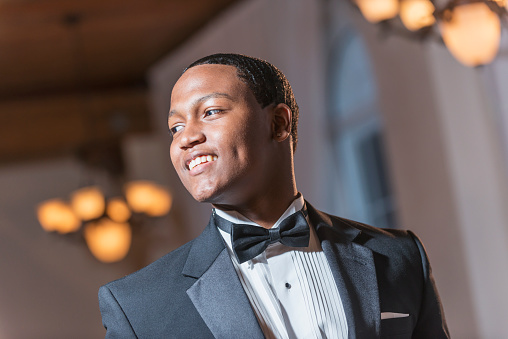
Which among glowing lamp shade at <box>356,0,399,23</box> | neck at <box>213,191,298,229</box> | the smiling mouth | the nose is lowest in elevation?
neck at <box>213,191,298,229</box>

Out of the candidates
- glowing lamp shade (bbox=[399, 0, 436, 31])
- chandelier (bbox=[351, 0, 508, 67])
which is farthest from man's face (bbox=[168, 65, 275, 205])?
glowing lamp shade (bbox=[399, 0, 436, 31])

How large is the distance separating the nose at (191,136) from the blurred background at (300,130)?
1.49 meters

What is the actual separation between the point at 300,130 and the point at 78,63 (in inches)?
132

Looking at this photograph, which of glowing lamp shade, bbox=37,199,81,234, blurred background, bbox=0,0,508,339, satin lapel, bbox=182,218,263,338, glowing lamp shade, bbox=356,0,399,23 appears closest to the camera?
satin lapel, bbox=182,218,263,338

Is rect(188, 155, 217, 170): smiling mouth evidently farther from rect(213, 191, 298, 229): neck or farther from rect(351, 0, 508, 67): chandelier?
rect(351, 0, 508, 67): chandelier

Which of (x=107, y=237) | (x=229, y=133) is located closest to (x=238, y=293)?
(x=229, y=133)

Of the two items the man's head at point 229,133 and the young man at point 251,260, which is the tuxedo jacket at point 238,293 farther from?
the man's head at point 229,133

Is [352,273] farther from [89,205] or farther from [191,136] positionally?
[89,205]

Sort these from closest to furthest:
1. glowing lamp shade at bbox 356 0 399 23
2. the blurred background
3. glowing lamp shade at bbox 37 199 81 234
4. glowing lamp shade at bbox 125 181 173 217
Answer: glowing lamp shade at bbox 356 0 399 23, the blurred background, glowing lamp shade at bbox 125 181 173 217, glowing lamp shade at bbox 37 199 81 234

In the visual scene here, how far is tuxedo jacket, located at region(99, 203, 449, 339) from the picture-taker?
1222 millimetres

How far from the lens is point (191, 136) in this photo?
1213 millimetres

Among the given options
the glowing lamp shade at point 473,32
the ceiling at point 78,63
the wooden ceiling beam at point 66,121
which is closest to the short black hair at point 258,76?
the glowing lamp shade at point 473,32

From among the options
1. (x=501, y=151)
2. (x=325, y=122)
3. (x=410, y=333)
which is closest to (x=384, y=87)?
(x=325, y=122)

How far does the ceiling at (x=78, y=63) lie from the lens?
709 cm
